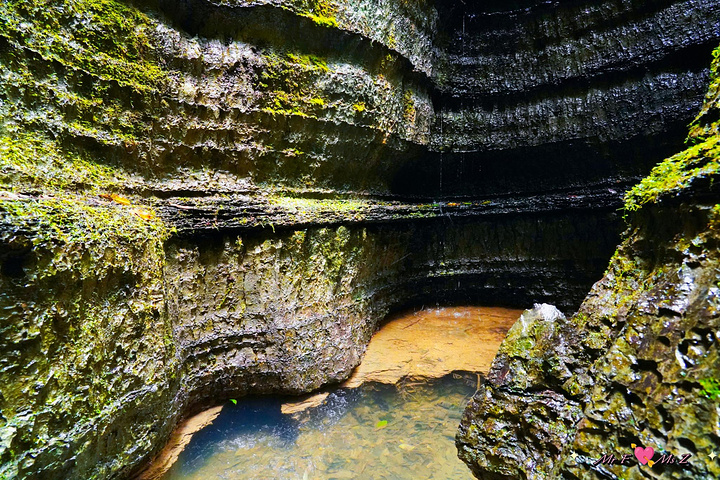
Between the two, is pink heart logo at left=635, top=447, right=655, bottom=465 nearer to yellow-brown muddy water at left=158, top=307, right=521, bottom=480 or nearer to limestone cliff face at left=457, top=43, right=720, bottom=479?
limestone cliff face at left=457, top=43, right=720, bottom=479

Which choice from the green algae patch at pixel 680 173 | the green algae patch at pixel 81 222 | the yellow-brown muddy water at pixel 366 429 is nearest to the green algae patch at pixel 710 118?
the green algae patch at pixel 680 173

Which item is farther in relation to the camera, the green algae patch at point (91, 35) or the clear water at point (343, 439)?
the clear water at point (343, 439)

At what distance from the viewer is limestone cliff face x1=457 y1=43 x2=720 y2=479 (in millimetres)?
1278

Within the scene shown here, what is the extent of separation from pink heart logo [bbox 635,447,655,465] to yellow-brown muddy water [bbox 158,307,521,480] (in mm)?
2021

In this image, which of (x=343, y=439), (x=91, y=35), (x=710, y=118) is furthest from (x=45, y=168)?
(x=710, y=118)

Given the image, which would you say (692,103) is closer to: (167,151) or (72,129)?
(167,151)

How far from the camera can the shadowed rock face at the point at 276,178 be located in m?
2.43

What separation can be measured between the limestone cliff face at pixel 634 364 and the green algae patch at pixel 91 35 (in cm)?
390

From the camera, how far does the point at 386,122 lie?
4.96 meters

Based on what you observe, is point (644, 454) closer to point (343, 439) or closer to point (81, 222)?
point (343, 439)

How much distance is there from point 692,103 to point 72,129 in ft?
23.8

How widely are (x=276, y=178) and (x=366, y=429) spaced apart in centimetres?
299

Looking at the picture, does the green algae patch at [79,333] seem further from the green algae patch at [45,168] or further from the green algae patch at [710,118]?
the green algae patch at [710,118]

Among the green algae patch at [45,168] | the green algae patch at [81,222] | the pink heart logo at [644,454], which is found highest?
the green algae patch at [45,168]
